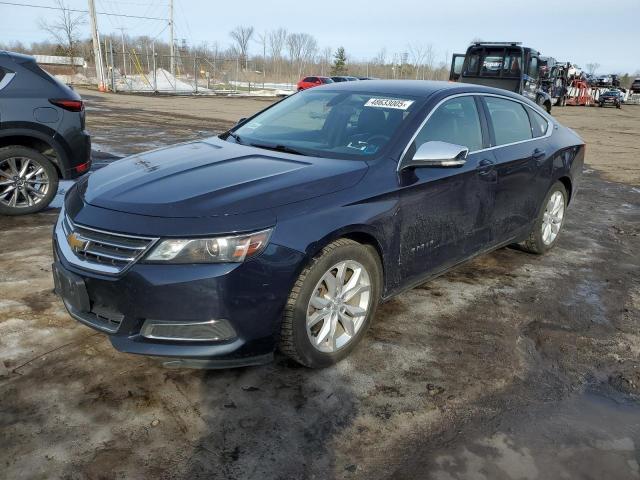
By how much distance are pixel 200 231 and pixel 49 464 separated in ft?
3.89

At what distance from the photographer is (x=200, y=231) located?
2.60 metres

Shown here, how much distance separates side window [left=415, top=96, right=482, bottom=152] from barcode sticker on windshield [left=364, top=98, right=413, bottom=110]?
204 millimetres

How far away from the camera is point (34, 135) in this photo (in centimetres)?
573

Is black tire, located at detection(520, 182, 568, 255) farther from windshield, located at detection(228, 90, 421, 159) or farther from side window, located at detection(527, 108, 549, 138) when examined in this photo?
windshield, located at detection(228, 90, 421, 159)

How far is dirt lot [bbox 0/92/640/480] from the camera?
241 cm

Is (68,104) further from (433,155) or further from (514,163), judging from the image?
(514,163)

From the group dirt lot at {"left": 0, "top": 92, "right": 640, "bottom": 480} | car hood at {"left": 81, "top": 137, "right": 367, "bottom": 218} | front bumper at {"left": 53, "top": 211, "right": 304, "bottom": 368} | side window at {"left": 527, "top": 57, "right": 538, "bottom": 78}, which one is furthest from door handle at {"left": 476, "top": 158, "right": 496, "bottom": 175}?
side window at {"left": 527, "top": 57, "right": 538, "bottom": 78}

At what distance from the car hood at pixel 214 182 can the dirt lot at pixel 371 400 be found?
3.14 ft

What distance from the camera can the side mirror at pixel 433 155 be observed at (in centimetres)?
340

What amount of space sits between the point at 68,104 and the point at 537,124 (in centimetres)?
482

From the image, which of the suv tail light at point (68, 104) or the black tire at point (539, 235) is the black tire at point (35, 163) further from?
the black tire at point (539, 235)

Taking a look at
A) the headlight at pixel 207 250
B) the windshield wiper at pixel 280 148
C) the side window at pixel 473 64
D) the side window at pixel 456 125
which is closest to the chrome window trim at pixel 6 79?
the windshield wiper at pixel 280 148

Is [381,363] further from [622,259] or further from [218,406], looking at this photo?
[622,259]

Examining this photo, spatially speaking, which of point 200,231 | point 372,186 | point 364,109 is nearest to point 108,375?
point 200,231
